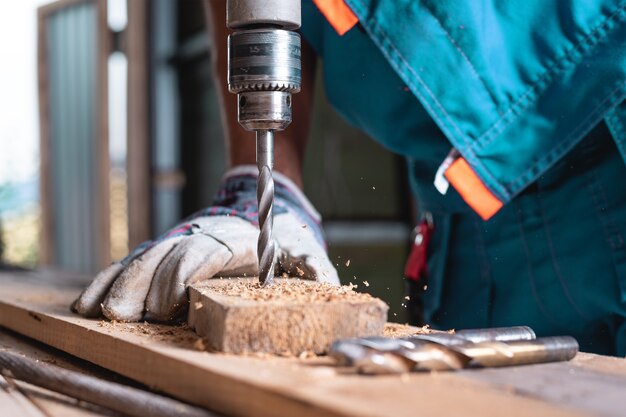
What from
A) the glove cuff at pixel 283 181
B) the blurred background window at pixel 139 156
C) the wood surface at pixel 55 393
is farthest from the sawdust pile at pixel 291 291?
the blurred background window at pixel 139 156

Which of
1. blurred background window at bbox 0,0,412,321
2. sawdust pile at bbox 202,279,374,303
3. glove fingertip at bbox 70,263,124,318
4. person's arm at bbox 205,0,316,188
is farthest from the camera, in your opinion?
blurred background window at bbox 0,0,412,321

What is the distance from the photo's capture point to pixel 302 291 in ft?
2.96

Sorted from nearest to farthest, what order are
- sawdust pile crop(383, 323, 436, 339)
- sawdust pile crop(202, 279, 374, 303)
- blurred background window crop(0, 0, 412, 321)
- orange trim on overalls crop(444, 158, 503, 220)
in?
1. sawdust pile crop(202, 279, 374, 303)
2. sawdust pile crop(383, 323, 436, 339)
3. orange trim on overalls crop(444, 158, 503, 220)
4. blurred background window crop(0, 0, 412, 321)

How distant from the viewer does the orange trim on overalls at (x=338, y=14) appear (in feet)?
3.89

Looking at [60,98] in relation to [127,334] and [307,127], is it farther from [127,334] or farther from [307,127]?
[127,334]

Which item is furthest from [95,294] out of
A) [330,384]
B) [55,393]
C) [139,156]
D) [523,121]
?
[139,156]

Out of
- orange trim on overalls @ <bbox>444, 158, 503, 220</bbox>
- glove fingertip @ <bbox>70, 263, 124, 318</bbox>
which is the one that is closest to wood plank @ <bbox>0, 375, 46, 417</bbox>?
glove fingertip @ <bbox>70, 263, 124, 318</bbox>

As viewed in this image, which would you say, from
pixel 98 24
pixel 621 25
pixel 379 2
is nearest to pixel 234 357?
pixel 379 2

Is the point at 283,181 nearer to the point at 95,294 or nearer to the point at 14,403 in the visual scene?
the point at 95,294

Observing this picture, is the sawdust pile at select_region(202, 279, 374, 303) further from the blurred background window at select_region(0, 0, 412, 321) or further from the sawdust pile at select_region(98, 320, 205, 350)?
the blurred background window at select_region(0, 0, 412, 321)

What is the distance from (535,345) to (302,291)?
0.26 meters

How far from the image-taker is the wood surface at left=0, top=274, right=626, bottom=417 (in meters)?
0.61

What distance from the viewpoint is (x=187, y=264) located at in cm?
99

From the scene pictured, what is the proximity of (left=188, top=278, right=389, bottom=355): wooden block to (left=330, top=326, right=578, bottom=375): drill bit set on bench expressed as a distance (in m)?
0.05
